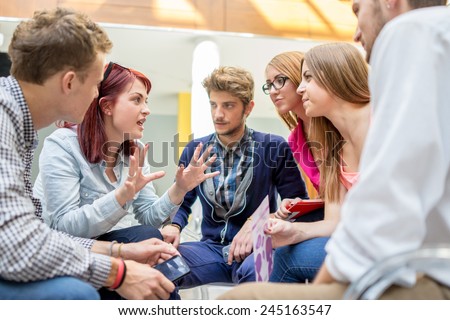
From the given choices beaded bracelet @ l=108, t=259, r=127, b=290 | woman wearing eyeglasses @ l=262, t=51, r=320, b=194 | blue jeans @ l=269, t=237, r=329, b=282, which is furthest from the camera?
woman wearing eyeglasses @ l=262, t=51, r=320, b=194

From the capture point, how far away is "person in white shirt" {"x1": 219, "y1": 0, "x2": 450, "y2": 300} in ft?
2.45

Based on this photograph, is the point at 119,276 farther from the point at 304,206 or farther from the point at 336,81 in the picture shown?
the point at 336,81

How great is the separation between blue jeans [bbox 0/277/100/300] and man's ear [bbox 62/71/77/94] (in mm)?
470

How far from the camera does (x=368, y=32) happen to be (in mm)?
1121

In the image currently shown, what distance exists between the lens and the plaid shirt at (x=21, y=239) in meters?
0.89

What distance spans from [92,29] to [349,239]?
0.82 m

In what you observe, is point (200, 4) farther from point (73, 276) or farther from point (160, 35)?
point (73, 276)

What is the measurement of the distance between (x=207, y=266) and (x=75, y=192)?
0.60m

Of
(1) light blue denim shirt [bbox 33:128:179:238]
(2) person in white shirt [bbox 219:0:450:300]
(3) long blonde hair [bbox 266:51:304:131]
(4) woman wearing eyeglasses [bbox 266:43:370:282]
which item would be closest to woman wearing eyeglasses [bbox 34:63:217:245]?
(1) light blue denim shirt [bbox 33:128:179:238]

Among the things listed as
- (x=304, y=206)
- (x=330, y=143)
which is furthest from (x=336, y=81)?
(x=304, y=206)

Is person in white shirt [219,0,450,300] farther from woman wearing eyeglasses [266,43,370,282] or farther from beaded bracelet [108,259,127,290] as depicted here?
woman wearing eyeglasses [266,43,370,282]

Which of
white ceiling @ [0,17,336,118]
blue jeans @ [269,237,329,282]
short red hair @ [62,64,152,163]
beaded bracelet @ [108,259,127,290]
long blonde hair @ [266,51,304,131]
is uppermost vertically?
white ceiling @ [0,17,336,118]

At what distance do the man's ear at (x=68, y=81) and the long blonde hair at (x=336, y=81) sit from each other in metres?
0.85

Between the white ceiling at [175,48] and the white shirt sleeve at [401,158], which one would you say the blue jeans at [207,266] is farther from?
the white ceiling at [175,48]
